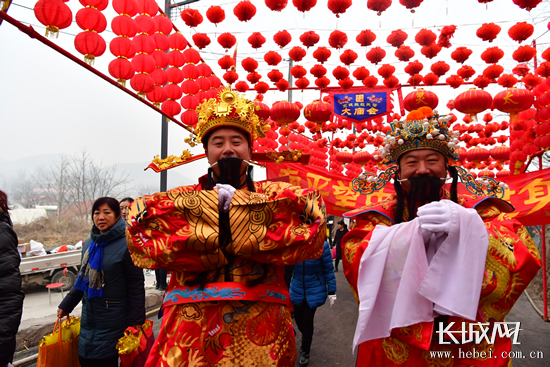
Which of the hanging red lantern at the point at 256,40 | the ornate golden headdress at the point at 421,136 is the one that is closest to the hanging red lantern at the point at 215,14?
the hanging red lantern at the point at 256,40

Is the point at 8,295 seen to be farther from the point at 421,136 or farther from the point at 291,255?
the point at 421,136

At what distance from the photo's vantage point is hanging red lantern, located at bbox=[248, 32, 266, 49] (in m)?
5.85

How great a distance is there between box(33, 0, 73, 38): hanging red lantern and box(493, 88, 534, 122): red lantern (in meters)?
6.96

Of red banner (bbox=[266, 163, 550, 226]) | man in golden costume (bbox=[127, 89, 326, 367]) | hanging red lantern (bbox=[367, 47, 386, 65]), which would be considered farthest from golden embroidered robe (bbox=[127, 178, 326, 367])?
hanging red lantern (bbox=[367, 47, 386, 65])

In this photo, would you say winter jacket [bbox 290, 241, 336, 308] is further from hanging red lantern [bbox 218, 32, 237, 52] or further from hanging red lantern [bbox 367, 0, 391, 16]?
hanging red lantern [bbox 218, 32, 237, 52]

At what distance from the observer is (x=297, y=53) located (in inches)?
249

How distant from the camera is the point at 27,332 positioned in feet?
14.7

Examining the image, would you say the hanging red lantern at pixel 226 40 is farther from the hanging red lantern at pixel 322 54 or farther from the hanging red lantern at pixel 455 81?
the hanging red lantern at pixel 455 81

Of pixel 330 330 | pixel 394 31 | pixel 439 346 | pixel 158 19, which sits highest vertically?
pixel 394 31

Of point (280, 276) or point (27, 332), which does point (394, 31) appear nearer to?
point (280, 276)

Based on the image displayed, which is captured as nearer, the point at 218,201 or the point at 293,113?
the point at 218,201

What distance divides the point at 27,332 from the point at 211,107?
5058 millimetres

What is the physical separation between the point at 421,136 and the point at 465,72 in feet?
17.8

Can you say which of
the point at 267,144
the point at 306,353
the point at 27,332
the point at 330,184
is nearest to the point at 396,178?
the point at 306,353
